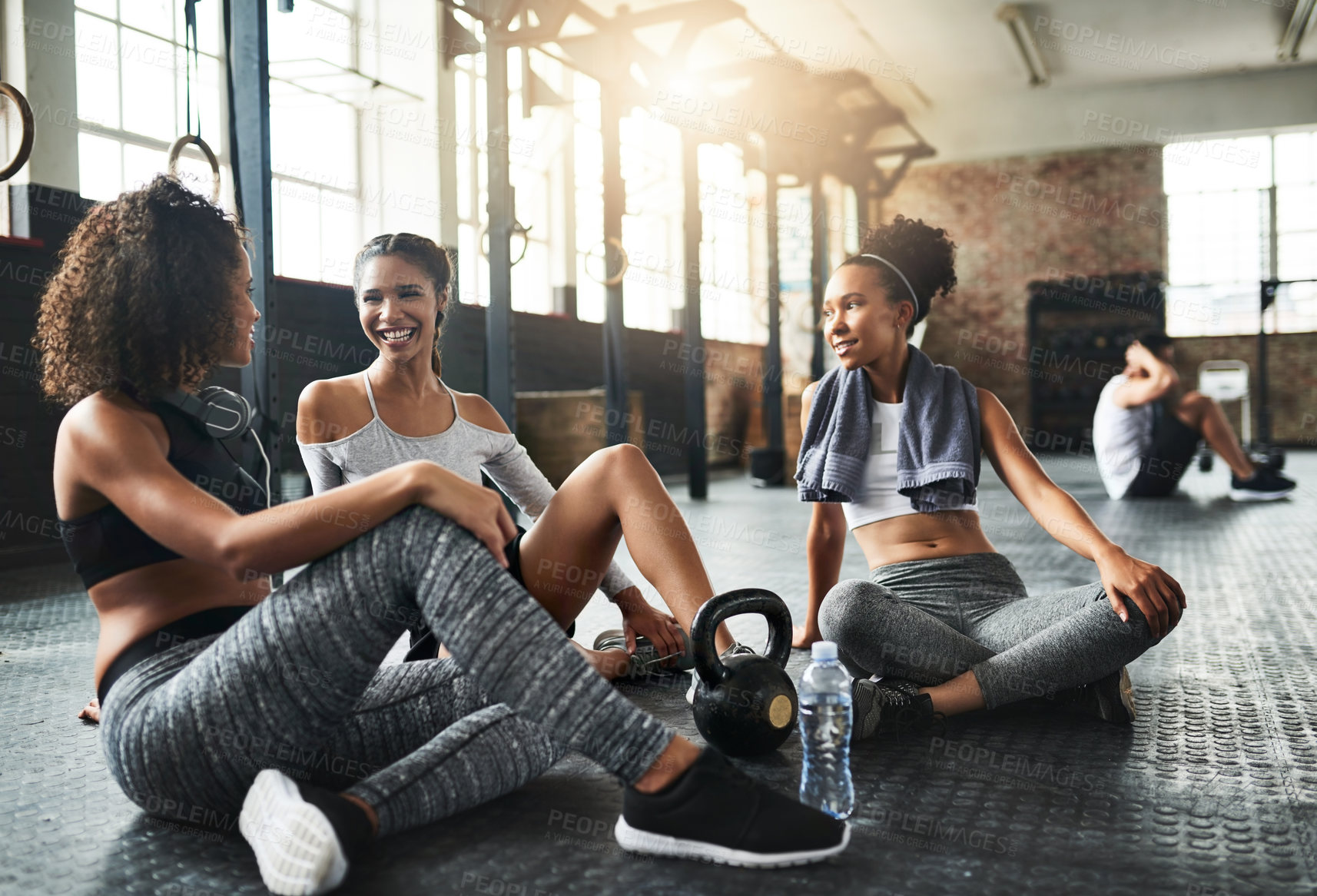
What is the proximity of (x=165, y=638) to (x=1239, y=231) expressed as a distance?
1366 cm

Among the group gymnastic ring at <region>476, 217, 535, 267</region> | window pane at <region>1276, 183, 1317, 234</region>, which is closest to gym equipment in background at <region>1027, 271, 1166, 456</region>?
window pane at <region>1276, 183, 1317, 234</region>

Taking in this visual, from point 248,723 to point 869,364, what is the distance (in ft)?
4.51

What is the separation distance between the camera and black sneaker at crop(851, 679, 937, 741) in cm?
164

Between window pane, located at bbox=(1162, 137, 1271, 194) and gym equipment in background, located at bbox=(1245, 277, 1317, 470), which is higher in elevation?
window pane, located at bbox=(1162, 137, 1271, 194)

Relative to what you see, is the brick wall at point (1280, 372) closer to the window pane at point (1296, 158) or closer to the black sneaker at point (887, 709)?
the window pane at point (1296, 158)

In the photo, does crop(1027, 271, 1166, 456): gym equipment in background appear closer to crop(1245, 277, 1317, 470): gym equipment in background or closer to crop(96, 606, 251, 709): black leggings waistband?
crop(1245, 277, 1317, 470): gym equipment in background

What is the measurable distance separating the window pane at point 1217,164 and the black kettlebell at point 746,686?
42.6 feet

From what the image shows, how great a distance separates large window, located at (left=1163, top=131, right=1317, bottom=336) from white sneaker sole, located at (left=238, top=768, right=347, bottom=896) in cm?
1337

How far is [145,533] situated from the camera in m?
1.18

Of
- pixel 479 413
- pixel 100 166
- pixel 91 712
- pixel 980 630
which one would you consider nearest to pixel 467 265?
pixel 100 166

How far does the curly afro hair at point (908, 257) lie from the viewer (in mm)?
1991

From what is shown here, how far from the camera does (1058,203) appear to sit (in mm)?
12883

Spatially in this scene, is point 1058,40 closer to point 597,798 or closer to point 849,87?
point 849,87

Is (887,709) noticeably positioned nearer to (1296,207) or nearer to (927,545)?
(927,545)
